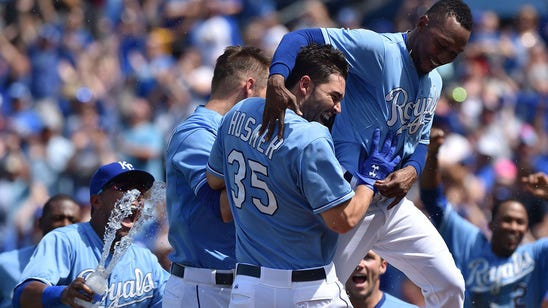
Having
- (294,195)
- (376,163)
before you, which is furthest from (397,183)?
(294,195)

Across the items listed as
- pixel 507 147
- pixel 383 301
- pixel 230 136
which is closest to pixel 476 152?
pixel 507 147

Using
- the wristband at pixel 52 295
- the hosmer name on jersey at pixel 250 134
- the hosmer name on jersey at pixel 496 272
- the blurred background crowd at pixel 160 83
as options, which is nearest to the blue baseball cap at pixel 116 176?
the wristband at pixel 52 295

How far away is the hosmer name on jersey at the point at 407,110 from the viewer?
211 inches

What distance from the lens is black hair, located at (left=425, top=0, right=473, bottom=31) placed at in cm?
524

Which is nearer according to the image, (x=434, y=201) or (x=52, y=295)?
(x=52, y=295)

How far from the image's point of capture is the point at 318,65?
4.97 meters

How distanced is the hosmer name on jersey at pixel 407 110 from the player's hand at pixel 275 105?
71 cm

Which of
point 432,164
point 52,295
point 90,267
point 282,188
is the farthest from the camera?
point 432,164

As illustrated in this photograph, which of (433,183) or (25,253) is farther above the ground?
(25,253)

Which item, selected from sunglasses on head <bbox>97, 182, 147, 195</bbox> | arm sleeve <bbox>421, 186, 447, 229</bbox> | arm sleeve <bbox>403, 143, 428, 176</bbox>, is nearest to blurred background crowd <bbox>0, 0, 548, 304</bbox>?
arm sleeve <bbox>421, 186, 447, 229</bbox>

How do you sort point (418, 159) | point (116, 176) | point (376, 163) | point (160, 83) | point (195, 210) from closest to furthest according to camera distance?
1. point (376, 163)
2. point (418, 159)
3. point (195, 210)
4. point (116, 176)
5. point (160, 83)

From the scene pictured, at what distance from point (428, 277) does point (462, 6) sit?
1.36m

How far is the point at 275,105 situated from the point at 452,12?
108cm

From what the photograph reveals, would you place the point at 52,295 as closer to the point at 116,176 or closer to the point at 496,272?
the point at 116,176
